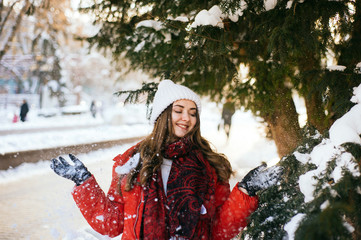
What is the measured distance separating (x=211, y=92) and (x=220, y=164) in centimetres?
229

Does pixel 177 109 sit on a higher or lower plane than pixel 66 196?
higher

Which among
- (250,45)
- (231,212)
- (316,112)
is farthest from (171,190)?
(316,112)

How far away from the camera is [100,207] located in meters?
2.08

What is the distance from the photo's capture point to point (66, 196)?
6.02 metres

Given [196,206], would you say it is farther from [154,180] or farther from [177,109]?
[177,109]

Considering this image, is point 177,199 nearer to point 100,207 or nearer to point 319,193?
point 100,207

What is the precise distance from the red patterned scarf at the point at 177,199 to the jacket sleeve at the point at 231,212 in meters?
0.15

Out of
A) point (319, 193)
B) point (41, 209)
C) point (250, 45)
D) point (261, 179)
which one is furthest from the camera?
point (41, 209)

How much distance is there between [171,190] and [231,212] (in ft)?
1.42

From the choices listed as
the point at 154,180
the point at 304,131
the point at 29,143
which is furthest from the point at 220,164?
the point at 29,143

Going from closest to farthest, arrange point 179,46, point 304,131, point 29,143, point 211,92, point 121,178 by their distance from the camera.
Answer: point 304,131 < point 121,178 < point 179,46 < point 211,92 < point 29,143

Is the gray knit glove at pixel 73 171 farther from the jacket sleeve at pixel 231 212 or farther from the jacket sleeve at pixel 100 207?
the jacket sleeve at pixel 231 212

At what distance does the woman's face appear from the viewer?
2371mm

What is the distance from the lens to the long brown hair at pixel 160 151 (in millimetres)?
2141
